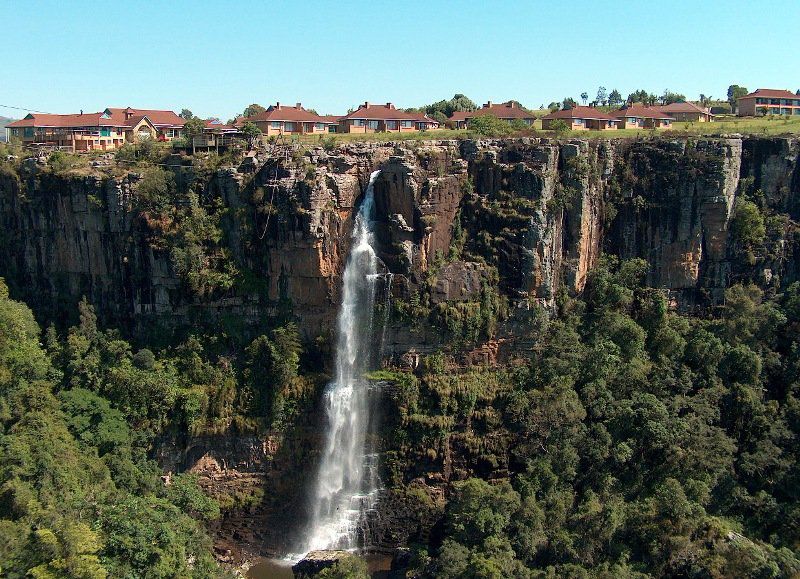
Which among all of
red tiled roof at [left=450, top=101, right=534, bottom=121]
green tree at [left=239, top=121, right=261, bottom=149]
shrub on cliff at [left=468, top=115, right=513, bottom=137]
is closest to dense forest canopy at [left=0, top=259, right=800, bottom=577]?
shrub on cliff at [left=468, top=115, right=513, bottom=137]

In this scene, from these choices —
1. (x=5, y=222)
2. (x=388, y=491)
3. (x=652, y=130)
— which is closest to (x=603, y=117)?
(x=652, y=130)

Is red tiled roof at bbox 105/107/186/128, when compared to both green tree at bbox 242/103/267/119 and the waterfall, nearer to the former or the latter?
green tree at bbox 242/103/267/119

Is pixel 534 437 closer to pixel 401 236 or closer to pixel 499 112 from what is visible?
pixel 401 236

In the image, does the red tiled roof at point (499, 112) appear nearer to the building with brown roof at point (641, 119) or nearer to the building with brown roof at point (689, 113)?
the building with brown roof at point (641, 119)

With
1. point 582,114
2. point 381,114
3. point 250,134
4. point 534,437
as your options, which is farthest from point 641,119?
point 250,134

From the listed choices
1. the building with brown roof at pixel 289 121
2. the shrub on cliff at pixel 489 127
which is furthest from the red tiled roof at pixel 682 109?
the building with brown roof at pixel 289 121
